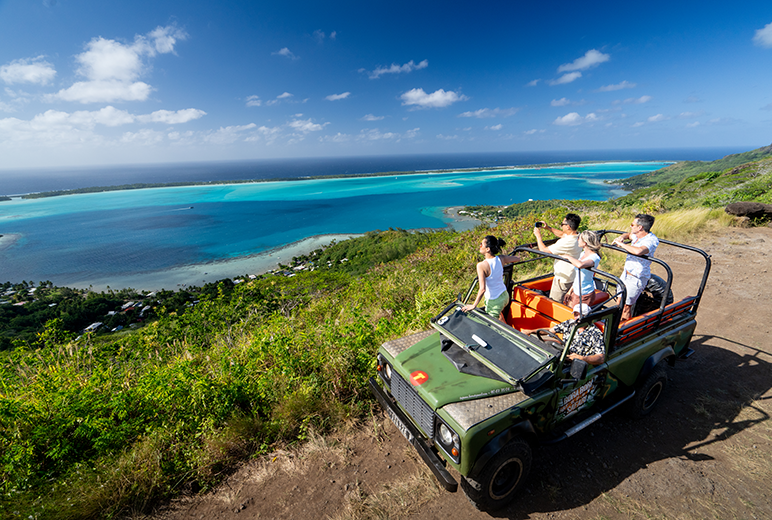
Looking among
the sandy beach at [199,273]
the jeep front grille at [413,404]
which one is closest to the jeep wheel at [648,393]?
the jeep front grille at [413,404]

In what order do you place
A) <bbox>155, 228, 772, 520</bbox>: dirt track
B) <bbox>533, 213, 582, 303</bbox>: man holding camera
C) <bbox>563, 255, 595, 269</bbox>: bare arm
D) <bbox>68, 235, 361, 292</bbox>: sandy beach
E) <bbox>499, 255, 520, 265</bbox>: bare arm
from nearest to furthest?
<bbox>155, 228, 772, 520</bbox>: dirt track
<bbox>563, 255, 595, 269</bbox>: bare arm
<bbox>499, 255, 520, 265</bbox>: bare arm
<bbox>533, 213, 582, 303</bbox>: man holding camera
<bbox>68, 235, 361, 292</bbox>: sandy beach

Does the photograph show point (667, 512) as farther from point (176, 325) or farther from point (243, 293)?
point (243, 293)

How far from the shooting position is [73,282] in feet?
106

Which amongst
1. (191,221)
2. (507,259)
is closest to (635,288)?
(507,259)

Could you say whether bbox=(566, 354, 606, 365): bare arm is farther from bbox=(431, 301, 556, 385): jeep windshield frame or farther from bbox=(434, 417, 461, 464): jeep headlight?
bbox=(434, 417, 461, 464): jeep headlight

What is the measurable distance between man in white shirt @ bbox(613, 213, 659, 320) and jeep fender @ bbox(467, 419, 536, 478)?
8.87 ft

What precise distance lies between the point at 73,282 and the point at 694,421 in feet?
153

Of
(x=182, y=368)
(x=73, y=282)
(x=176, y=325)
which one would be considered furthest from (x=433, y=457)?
(x=73, y=282)

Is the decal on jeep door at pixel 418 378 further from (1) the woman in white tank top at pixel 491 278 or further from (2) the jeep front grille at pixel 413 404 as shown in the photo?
(1) the woman in white tank top at pixel 491 278

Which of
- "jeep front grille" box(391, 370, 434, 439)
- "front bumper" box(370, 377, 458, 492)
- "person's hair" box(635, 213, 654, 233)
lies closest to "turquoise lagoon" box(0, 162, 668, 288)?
"front bumper" box(370, 377, 458, 492)

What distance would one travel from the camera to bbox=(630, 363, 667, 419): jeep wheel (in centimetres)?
379

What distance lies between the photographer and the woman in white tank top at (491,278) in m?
3.92

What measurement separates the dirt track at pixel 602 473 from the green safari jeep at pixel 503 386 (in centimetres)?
35

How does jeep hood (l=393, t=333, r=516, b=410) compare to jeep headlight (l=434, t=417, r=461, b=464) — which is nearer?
jeep headlight (l=434, t=417, r=461, b=464)
